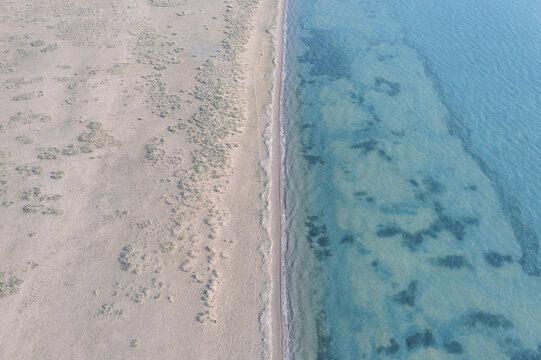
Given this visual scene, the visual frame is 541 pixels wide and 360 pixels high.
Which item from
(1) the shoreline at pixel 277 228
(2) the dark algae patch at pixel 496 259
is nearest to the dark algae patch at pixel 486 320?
(2) the dark algae patch at pixel 496 259

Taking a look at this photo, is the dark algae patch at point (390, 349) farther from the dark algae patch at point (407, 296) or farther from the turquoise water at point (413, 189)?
the dark algae patch at point (407, 296)

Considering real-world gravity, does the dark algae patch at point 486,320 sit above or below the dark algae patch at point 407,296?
above

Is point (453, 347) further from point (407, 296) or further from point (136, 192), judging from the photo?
point (136, 192)

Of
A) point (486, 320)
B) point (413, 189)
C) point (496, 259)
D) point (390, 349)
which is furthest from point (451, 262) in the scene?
point (390, 349)

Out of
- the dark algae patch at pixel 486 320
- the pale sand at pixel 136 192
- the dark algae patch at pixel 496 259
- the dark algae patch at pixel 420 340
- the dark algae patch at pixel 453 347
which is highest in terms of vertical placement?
the dark algae patch at pixel 496 259

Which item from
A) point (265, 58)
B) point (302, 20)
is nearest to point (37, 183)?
point (265, 58)

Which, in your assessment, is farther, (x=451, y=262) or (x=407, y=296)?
(x=451, y=262)

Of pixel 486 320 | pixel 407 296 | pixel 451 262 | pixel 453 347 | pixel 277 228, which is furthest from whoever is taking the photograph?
pixel 277 228
